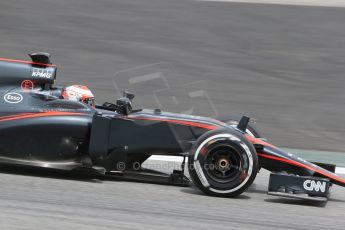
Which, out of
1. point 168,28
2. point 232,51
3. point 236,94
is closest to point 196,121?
point 236,94

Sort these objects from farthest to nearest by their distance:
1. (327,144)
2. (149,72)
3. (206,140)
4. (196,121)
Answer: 1. (149,72)
2. (327,144)
3. (196,121)
4. (206,140)

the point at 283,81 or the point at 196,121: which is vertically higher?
the point at 283,81

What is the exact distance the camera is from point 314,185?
613 centimetres

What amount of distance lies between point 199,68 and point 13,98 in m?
6.79

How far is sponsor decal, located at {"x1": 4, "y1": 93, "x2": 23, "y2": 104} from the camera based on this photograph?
6.65 metres

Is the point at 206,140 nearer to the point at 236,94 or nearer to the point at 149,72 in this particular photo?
the point at 236,94

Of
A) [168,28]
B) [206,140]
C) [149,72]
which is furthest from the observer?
[168,28]

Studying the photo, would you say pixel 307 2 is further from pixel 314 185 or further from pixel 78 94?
pixel 314 185

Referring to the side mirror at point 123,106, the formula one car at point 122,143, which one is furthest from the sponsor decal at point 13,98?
the side mirror at point 123,106

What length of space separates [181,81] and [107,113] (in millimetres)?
5774

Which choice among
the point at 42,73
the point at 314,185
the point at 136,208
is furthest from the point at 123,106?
the point at 314,185

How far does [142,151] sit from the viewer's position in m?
6.44

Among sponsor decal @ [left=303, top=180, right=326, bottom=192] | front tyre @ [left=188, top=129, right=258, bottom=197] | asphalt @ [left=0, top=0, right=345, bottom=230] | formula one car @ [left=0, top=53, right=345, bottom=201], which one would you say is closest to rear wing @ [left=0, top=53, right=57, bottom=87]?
formula one car @ [left=0, top=53, right=345, bottom=201]

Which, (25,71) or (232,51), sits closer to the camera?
(25,71)
